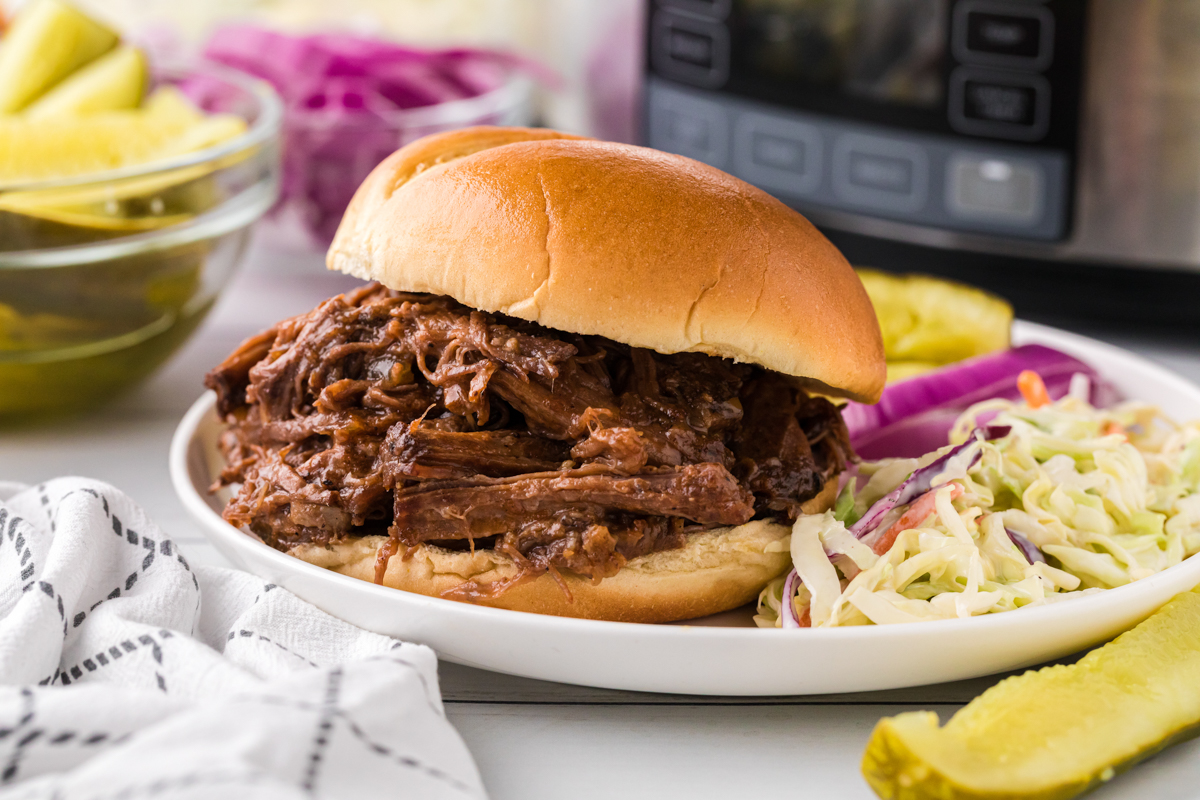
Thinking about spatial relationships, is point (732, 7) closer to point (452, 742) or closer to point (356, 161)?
point (356, 161)

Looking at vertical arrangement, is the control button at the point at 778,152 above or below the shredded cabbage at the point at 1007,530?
above

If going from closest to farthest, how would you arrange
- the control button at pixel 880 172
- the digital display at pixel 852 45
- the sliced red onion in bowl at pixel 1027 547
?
the sliced red onion in bowl at pixel 1027 547 < the digital display at pixel 852 45 < the control button at pixel 880 172

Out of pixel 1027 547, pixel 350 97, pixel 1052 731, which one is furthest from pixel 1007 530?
pixel 350 97

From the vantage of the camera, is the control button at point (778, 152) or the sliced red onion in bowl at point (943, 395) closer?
the sliced red onion in bowl at point (943, 395)

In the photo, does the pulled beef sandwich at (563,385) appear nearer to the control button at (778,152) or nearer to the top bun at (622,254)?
the top bun at (622,254)

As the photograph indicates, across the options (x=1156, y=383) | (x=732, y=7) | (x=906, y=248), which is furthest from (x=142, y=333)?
(x=1156, y=383)

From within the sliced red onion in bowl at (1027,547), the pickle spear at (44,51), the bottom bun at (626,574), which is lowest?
the sliced red onion in bowl at (1027,547)

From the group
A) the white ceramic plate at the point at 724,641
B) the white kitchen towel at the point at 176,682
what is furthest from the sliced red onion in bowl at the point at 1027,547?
the white kitchen towel at the point at 176,682

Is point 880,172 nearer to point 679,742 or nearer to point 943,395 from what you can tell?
point 943,395

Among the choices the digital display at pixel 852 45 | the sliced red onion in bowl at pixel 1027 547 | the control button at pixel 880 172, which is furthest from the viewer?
the control button at pixel 880 172
